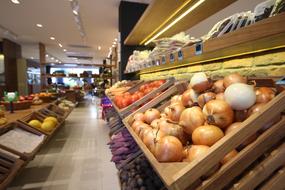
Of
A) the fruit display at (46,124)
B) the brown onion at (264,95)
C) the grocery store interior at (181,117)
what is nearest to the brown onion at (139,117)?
the grocery store interior at (181,117)

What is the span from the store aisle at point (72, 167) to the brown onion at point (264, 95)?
194 centimetres

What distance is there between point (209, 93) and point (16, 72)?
11.5 m

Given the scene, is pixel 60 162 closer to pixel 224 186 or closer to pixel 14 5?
pixel 224 186

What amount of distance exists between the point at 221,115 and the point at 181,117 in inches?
7.4

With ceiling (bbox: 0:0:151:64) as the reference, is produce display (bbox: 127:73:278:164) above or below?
below

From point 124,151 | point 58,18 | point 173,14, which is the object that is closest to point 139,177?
point 124,151

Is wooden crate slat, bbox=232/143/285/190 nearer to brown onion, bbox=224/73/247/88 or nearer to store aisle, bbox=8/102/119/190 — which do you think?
brown onion, bbox=224/73/247/88

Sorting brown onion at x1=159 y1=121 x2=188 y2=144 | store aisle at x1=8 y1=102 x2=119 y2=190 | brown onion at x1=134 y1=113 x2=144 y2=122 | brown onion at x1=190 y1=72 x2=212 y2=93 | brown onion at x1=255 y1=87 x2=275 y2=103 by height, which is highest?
brown onion at x1=190 y1=72 x2=212 y2=93

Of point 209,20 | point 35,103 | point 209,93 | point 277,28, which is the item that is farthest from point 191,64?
point 35,103

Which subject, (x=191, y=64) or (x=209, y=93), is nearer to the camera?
(x=209, y=93)

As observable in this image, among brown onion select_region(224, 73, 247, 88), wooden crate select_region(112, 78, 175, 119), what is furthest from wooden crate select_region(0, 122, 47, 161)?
brown onion select_region(224, 73, 247, 88)

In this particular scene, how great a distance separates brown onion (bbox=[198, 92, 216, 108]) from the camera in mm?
896

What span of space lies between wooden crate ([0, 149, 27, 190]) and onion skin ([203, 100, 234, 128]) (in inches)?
72.5

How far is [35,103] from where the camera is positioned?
3797mm
